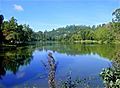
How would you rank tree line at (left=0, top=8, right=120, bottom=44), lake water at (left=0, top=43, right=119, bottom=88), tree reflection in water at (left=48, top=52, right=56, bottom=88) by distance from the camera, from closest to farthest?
1. tree reflection in water at (left=48, top=52, right=56, bottom=88)
2. lake water at (left=0, top=43, right=119, bottom=88)
3. tree line at (left=0, top=8, right=120, bottom=44)

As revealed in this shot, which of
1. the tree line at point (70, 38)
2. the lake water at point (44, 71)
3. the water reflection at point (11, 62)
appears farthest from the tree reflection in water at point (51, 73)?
the water reflection at point (11, 62)

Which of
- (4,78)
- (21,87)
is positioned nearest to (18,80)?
(4,78)

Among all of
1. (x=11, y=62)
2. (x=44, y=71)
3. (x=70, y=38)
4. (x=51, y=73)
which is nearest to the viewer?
(x=51, y=73)

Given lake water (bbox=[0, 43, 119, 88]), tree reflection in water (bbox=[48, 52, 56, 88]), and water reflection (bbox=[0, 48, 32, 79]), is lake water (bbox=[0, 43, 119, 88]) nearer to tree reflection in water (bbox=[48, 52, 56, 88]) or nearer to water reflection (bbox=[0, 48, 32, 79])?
water reflection (bbox=[0, 48, 32, 79])

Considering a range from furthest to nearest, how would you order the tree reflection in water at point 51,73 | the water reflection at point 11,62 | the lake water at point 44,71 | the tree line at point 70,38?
the tree line at point 70,38 < the water reflection at point 11,62 < the lake water at point 44,71 < the tree reflection in water at point 51,73

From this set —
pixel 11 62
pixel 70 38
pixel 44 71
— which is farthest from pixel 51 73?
pixel 70 38

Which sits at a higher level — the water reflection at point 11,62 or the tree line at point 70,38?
the tree line at point 70,38

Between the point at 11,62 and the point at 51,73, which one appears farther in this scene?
the point at 11,62

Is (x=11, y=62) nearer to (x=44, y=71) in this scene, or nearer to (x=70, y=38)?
(x=44, y=71)

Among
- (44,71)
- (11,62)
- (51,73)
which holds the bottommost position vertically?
(44,71)

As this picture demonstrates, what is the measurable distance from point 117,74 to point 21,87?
15.9m

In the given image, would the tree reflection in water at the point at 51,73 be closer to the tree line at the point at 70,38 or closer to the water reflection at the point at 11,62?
the tree line at the point at 70,38

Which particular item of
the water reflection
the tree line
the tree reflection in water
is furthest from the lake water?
the tree line

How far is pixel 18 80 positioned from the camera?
26109 millimetres
